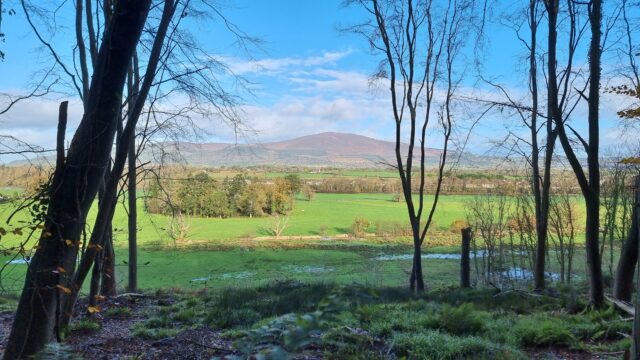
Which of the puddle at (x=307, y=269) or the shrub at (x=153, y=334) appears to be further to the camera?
the puddle at (x=307, y=269)

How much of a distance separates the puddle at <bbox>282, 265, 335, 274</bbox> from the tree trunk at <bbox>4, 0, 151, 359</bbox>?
2649 cm

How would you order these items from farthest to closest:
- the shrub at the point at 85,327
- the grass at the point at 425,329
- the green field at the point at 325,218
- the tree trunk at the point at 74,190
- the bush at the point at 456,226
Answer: the green field at the point at 325,218, the bush at the point at 456,226, the shrub at the point at 85,327, the grass at the point at 425,329, the tree trunk at the point at 74,190

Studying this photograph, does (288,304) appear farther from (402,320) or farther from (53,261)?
(53,261)

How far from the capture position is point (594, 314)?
6.57 metres

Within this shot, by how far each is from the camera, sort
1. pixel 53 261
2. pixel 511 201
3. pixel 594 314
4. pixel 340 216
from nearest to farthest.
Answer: pixel 53 261 < pixel 594 314 < pixel 511 201 < pixel 340 216

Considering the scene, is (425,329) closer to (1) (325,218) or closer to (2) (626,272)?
(2) (626,272)

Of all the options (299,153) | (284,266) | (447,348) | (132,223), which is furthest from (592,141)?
(299,153)

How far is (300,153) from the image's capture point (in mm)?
105625

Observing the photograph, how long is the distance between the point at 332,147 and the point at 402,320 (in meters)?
128

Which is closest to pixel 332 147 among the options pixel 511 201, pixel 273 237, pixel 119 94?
pixel 273 237

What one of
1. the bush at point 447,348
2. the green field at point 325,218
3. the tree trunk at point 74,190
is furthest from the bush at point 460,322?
the green field at point 325,218

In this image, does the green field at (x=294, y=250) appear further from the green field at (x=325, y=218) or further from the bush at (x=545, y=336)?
the bush at (x=545, y=336)

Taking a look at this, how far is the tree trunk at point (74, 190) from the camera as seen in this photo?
9.71 feet

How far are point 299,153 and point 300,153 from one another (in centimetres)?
96
